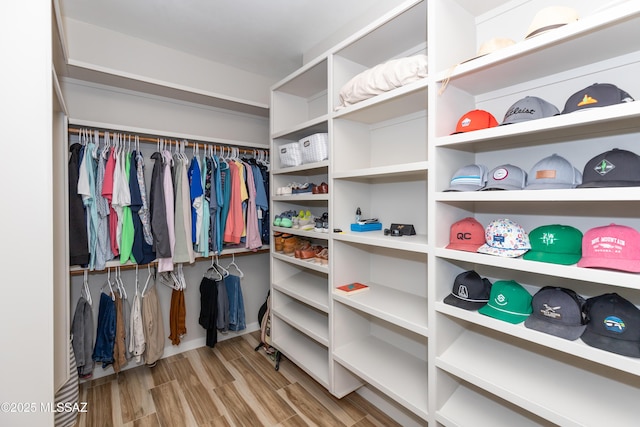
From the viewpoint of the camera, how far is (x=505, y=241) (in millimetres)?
1111

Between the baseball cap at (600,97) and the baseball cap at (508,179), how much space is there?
0.83 feet

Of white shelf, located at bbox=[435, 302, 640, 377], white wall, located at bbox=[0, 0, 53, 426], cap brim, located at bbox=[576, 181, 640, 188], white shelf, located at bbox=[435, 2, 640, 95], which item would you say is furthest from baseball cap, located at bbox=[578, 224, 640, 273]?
white wall, located at bbox=[0, 0, 53, 426]

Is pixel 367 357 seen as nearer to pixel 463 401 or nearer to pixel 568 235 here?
pixel 463 401

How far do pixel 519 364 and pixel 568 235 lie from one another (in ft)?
2.00

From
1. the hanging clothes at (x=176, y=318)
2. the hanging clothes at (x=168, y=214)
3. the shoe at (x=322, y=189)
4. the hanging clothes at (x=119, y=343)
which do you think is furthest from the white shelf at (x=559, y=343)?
the hanging clothes at (x=119, y=343)

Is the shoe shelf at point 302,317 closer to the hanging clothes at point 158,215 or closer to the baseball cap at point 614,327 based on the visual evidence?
the hanging clothes at point 158,215

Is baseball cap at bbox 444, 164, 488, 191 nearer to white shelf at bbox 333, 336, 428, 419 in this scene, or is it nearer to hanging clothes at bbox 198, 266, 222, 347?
white shelf at bbox 333, 336, 428, 419

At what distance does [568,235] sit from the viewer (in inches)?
40.4

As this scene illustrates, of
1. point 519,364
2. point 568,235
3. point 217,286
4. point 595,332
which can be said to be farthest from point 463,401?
point 217,286

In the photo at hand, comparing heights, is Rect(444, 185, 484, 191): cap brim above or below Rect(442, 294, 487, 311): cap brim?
above

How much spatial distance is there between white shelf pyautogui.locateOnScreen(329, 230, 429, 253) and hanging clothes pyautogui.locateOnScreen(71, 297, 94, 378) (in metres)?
1.88

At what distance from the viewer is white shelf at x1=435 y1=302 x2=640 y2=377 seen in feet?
2.67

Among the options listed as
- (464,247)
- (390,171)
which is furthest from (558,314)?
(390,171)

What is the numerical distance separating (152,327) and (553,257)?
8.70 ft
